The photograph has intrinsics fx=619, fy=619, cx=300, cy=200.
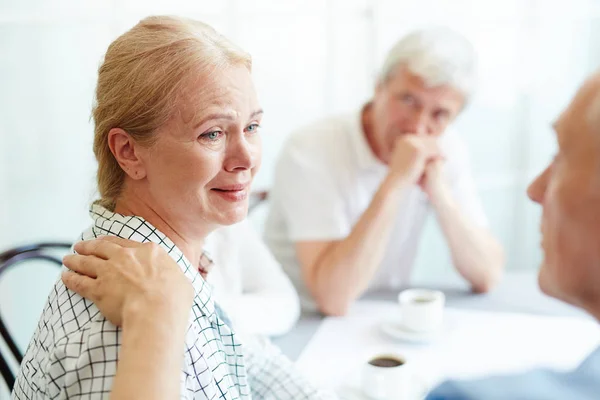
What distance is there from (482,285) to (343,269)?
1.36ft

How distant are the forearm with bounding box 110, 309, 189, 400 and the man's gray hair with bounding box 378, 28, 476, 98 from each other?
1166 mm

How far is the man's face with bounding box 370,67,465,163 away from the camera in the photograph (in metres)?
1.75

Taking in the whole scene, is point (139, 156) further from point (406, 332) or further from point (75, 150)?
point (75, 150)

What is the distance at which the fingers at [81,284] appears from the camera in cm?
84

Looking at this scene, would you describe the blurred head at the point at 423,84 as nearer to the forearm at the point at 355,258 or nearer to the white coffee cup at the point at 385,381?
the forearm at the point at 355,258

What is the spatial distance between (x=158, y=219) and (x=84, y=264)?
0.50 feet

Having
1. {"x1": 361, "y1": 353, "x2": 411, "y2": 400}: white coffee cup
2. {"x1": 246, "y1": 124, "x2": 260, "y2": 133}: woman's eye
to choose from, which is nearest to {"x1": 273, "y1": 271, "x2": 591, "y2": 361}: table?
{"x1": 361, "y1": 353, "x2": 411, "y2": 400}: white coffee cup

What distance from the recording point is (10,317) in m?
2.44

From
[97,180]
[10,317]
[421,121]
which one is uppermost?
[97,180]

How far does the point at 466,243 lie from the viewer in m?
1.84

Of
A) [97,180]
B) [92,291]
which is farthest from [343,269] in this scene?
[92,291]

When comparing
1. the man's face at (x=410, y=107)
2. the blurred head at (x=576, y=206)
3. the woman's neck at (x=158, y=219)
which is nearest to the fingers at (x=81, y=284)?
the woman's neck at (x=158, y=219)

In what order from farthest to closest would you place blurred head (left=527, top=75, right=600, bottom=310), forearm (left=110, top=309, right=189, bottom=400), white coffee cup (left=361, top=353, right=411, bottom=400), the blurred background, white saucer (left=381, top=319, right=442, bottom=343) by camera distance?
the blurred background, white saucer (left=381, top=319, right=442, bottom=343), white coffee cup (left=361, top=353, right=411, bottom=400), forearm (left=110, top=309, right=189, bottom=400), blurred head (left=527, top=75, right=600, bottom=310)

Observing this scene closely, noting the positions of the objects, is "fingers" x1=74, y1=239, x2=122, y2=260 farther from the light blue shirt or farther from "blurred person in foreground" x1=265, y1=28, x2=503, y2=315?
"blurred person in foreground" x1=265, y1=28, x2=503, y2=315
